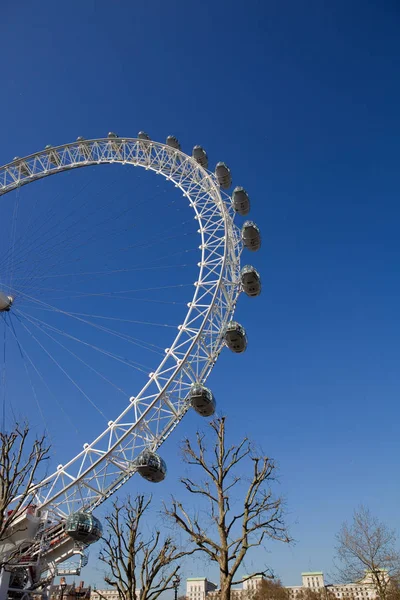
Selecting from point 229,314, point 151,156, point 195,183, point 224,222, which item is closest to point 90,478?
point 229,314

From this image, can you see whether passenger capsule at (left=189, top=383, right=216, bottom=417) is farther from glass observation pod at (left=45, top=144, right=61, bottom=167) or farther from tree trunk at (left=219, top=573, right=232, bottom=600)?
glass observation pod at (left=45, top=144, right=61, bottom=167)

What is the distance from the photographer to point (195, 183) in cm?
3019

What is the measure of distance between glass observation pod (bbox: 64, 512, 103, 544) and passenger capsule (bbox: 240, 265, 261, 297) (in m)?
13.8

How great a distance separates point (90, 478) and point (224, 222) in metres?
15.6

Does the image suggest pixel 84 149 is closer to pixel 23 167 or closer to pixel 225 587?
pixel 23 167

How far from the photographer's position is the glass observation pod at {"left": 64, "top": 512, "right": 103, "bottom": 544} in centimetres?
2050

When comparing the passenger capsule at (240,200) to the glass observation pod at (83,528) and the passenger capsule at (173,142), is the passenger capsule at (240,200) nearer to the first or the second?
the passenger capsule at (173,142)

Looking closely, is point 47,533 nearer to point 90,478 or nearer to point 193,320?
point 90,478

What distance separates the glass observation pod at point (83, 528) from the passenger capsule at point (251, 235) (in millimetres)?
16679

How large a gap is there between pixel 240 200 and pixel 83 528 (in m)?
19.9

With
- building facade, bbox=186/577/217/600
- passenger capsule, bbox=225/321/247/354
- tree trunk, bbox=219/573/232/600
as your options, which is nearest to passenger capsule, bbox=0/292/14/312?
passenger capsule, bbox=225/321/247/354

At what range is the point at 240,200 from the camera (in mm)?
29047

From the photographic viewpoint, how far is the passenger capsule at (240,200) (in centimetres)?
2897

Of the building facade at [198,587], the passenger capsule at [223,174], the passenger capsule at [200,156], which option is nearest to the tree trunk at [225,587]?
the passenger capsule at [223,174]
